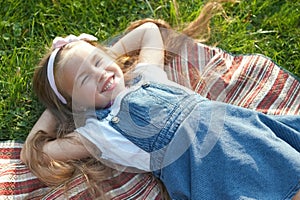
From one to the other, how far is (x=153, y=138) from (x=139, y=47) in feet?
1.81

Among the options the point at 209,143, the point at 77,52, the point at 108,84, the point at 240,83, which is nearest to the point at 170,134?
the point at 209,143

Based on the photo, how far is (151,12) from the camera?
2895 millimetres

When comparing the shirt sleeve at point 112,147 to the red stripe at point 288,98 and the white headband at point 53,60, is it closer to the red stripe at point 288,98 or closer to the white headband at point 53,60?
the white headband at point 53,60

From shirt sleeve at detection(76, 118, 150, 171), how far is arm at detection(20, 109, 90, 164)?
47 millimetres

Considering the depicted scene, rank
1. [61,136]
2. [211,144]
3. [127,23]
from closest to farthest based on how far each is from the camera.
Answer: [211,144], [61,136], [127,23]

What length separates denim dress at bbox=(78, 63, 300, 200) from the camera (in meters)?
2.10

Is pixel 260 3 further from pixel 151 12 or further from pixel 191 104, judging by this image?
pixel 191 104

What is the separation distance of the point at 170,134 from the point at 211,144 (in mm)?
155

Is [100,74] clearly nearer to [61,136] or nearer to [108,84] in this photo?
[108,84]

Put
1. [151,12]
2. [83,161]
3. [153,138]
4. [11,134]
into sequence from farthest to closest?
[151,12], [11,134], [83,161], [153,138]

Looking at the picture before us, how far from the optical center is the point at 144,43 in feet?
8.41

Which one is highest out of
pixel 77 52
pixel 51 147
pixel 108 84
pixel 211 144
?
pixel 77 52

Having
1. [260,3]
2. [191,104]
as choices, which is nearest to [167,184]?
[191,104]

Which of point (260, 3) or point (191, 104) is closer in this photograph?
point (191, 104)
